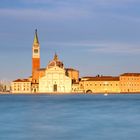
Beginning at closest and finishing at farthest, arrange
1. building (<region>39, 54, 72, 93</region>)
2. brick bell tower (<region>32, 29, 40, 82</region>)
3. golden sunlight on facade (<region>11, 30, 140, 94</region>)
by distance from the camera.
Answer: building (<region>39, 54, 72, 93</region>), golden sunlight on facade (<region>11, 30, 140, 94</region>), brick bell tower (<region>32, 29, 40, 82</region>)

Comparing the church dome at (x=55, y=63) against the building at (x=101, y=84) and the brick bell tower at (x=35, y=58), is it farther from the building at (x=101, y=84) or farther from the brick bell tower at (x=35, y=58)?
the building at (x=101, y=84)

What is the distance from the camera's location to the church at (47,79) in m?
124

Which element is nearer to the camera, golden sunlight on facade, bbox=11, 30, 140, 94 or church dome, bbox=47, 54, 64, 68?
golden sunlight on facade, bbox=11, 30, 140, 94

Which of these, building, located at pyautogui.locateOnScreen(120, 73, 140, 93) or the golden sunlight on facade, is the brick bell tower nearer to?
the golden sunlight on facade

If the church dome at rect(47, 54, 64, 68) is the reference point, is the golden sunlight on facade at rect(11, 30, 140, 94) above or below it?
below

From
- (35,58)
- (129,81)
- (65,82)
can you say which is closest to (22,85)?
(35,58)

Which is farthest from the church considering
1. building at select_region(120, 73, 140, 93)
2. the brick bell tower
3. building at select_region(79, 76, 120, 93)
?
building at select_region(120, 73, 140, 93)

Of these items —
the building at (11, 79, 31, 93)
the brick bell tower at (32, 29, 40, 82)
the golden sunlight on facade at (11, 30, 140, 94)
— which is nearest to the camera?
the golden sunlight on facade at (11, 30, 140, 94)

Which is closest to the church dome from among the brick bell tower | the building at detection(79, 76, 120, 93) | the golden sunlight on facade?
the golden sunlight on facade

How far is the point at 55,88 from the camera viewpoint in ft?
413

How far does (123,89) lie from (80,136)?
105m

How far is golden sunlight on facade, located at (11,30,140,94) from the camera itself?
408 feet

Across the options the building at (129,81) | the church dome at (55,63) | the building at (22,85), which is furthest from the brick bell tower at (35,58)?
the building at (129,81)

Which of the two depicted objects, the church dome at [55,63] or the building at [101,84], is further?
the church dome at [55,63]
